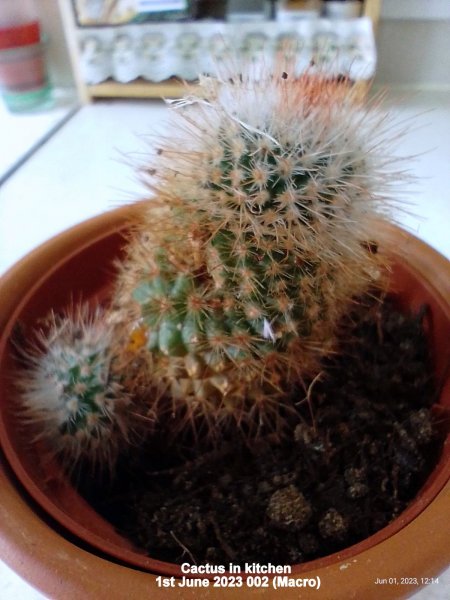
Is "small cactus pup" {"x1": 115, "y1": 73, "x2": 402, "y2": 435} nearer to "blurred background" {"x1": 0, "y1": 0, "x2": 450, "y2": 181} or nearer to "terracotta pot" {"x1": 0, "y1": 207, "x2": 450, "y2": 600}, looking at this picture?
"terracotta pot" {"x1": 0, "y1": 207, "x2": 450, "y2": 600}

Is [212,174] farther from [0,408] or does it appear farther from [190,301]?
[0,408]

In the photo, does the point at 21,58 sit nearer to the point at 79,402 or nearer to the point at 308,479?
the point at 79,402

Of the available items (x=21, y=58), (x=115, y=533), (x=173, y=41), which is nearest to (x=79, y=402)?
(x=115, y=533)

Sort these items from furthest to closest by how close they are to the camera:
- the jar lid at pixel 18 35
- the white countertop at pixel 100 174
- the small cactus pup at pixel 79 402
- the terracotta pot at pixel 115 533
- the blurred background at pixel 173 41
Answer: the jar lid at pixel 18 35 < the blurred background at pixel 173 41 < the white countertop at pixel 100 174 < the small cactus pup at pixel 79 402 < the terracotta pot at pixel 115 533

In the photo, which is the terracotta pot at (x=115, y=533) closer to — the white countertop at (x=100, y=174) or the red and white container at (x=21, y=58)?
the white countertop at (x=100, y=174)

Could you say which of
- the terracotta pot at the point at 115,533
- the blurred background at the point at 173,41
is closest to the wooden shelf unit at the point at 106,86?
the blurred background at the point at 173,41

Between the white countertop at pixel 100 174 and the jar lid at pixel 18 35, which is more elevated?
the jar lid at pixel 18 35

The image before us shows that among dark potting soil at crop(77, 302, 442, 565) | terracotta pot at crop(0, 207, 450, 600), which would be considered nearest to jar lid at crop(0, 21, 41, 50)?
terracotta pot at crop(0, 207, 450, 600)

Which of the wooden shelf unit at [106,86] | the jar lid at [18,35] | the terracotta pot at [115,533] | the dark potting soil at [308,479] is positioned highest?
the jar lid at [18,35]
